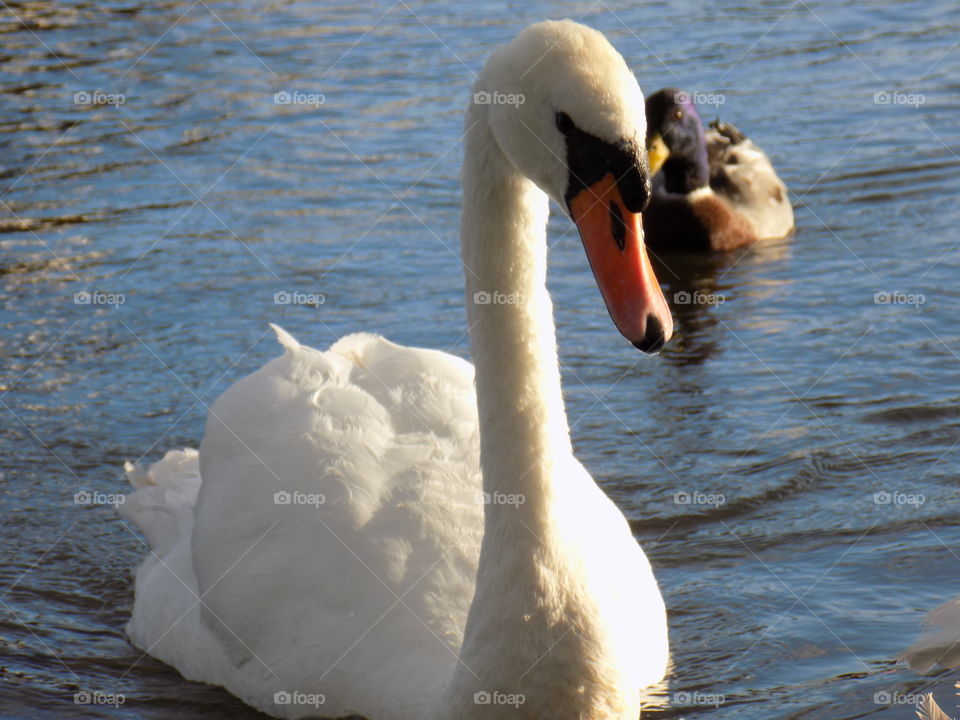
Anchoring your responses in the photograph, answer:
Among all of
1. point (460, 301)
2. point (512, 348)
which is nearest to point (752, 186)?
point (460, 301)

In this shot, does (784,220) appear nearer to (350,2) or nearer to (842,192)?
(842,192)

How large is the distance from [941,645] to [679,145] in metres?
8.54

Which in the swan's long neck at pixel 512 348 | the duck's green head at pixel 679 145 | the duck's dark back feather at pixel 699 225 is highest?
the swan's long neck at pixel 512 348

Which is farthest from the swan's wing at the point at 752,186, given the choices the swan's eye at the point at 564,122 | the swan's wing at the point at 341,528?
the swan's eye at the point at 564,122

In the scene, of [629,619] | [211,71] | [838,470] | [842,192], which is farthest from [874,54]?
[629,619]

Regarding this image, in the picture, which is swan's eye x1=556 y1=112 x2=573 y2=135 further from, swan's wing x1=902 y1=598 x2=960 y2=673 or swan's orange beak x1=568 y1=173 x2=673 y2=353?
swan's wing x1=902 y1=598 x2=960 y2=673

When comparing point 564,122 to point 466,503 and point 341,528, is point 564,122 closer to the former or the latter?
point 466,503

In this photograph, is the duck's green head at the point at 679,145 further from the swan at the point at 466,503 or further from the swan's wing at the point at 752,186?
the swan at the point at 466,503

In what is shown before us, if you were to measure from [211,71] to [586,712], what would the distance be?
36.1 ft

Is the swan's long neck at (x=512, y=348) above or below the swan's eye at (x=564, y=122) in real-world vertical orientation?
below

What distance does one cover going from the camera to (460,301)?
9164 millimetres

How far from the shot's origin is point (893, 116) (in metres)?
12.2

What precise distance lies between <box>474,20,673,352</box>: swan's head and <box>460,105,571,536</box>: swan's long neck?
0.76 ft

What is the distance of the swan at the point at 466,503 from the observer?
3936 mm
